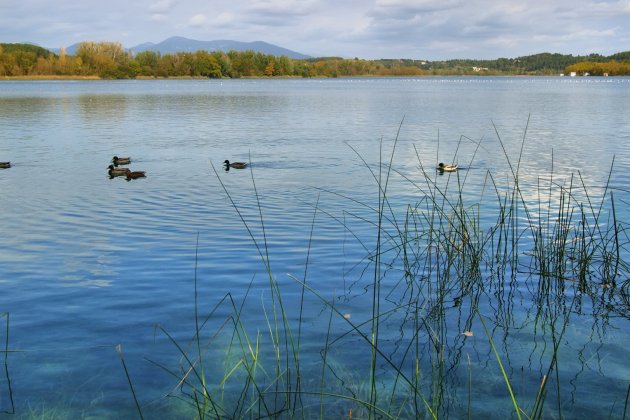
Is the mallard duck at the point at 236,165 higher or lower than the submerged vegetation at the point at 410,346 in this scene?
lower

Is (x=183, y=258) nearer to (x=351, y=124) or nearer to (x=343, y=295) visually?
(x=343, y=295)

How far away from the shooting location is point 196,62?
500 ft

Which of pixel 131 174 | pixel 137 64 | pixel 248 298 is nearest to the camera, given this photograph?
pixel 248 298

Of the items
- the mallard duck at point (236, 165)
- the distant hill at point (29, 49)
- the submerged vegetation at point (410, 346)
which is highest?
the distant hill at point (29, 49)

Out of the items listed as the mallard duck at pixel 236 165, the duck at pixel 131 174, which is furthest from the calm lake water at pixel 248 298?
the mallard duck at pixel 236 165

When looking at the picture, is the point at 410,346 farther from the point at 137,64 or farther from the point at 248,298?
the point at 137,64

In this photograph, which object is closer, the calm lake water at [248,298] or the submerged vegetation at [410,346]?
the submerged vegetation at [410,346]

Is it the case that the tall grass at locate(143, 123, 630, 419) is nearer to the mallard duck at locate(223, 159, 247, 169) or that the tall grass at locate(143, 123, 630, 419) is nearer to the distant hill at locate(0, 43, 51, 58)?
the mallard duck at locate(223, 159, 247, 169)

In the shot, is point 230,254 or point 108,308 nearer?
point 108,308

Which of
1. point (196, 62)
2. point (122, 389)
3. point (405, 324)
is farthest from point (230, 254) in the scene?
point (196, 62)

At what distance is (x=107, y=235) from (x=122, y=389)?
5.38 metres

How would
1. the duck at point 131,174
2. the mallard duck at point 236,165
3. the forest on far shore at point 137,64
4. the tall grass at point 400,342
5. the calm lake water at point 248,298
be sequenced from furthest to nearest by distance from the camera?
the forest on far shore at point 137,64 < the mallard duck at point 236,165 < the duck at point 131,174 < the calm lake water at point 248,298 < the tall grass at point 400,342

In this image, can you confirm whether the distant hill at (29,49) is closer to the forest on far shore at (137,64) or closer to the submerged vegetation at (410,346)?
the forest on far shore at (137,64)

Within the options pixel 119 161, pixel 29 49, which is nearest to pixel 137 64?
pixel 29 49
